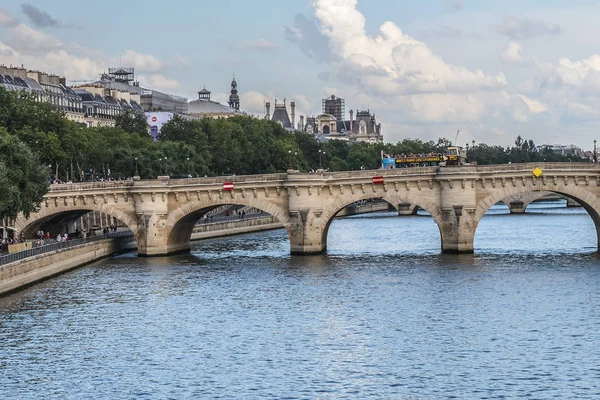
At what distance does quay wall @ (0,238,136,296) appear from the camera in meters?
71.4

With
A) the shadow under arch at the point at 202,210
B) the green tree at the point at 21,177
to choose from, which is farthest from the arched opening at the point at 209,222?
the green tree at the point at 21,177

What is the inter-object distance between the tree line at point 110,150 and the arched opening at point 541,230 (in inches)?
1229

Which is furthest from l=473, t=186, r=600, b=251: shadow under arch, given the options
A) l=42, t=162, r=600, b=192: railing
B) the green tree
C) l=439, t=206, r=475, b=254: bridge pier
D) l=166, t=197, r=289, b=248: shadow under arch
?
the green tree

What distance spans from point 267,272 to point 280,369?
105 ft

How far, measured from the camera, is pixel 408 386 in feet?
158

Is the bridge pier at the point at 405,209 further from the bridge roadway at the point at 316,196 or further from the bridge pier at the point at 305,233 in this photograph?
the bridge pier at the point at 305,233

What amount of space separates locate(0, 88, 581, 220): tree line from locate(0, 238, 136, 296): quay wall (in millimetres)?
4198

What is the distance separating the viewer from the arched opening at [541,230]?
9156 cm

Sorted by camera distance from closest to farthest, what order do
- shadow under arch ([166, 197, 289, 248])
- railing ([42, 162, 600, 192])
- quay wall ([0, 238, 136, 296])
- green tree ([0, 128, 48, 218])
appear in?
quay wall ([0, 238, 136, 296])
green tree ([0, 128, 48, 218])
railing ([42, 162, 600, 192])
shadow under arch ([166, 197, 289, 248])

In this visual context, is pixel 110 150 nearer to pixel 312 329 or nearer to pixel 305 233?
pixel 305 233

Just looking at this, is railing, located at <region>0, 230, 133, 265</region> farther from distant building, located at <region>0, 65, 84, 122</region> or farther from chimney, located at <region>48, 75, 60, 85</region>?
chimney, located at <region>48, 75, 60, 85</region>

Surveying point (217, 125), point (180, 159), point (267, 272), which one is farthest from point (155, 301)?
point (217, 125)

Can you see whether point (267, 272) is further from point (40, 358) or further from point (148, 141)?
point (148, 141)

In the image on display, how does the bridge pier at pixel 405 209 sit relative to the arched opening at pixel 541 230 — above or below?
above
